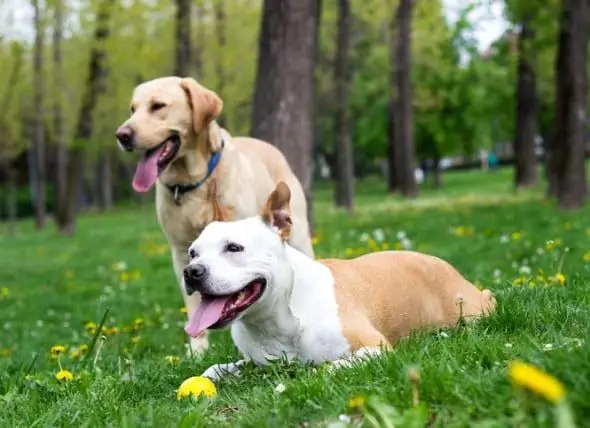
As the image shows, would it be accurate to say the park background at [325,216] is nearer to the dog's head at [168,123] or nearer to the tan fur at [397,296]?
the tan fur at [397,296]

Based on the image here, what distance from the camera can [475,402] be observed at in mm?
2627

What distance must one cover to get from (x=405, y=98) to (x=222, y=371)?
82.1 feet

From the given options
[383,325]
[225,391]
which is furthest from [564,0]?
[225,391]

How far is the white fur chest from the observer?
13.9ft

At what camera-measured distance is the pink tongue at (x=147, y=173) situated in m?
5.95

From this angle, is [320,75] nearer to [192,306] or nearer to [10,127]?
Answer: [10,127]

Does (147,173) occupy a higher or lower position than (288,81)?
lower

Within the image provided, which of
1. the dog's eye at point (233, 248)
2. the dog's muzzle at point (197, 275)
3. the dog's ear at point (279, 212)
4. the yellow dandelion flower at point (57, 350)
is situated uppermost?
the dog's ear at point (279, 212)

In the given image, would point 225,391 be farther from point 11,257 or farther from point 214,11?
point 214,11

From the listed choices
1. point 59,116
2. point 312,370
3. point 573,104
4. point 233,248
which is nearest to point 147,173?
point 233,248

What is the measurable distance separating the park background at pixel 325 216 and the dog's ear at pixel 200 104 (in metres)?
1.74

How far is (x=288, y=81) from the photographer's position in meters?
10.7

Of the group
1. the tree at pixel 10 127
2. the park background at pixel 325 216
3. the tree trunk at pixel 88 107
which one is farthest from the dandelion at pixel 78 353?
the tree at pixel 10 127

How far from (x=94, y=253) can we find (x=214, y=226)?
12961mm
